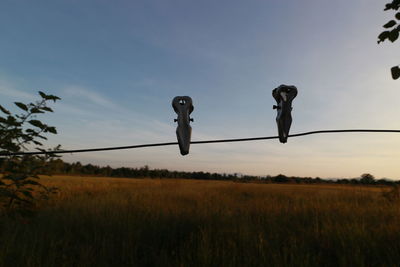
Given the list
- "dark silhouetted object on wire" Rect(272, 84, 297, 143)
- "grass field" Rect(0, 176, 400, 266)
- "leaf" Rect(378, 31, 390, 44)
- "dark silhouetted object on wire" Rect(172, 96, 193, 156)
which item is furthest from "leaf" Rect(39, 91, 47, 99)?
"leaf" Rect(378, 31, 390, 44)

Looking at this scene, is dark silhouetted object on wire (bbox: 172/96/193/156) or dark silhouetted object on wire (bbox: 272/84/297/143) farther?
dark silhouetted object on wire (bbox: 272/84/297/143)

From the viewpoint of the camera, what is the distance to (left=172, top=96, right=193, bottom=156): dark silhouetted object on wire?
1.76m

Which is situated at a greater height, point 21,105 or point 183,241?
point 21,105

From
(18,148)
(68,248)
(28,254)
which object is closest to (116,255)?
(68,248)

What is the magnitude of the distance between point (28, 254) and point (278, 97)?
3.20 m

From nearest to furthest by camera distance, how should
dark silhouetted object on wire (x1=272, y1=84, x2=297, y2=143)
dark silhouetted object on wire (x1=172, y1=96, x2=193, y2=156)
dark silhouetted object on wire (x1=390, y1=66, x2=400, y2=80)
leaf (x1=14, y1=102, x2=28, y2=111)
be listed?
dark silhouetted object on wire (x1=172, y1=96, x2=193, y2=156)
dark silhouetted object on wire (x1=272, y1=84, x2=297, y2=143)
dark silhouetted object on wire (x1=390, y1=66, x2=400, y2=80)
leaf (x1=14, y1=102, x2=28, y2=111)

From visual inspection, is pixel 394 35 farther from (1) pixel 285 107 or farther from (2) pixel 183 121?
(2) pixel 183 121

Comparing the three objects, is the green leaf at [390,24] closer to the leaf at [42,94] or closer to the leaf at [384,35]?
the leaf at [384,35]

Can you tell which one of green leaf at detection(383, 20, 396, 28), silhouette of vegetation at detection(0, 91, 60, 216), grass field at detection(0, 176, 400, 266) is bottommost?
grass field at detection(0, 176, 400, 266)

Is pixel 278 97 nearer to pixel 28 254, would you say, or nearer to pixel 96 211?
pixel 28 254

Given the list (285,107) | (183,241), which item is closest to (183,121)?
(285,107)

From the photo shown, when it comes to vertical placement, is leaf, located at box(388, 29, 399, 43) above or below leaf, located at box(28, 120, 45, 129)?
above

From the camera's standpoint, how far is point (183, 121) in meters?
1.79

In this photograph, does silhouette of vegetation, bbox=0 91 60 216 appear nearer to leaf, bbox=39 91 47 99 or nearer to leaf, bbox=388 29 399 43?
leaf, bbox=39 91 47 99
